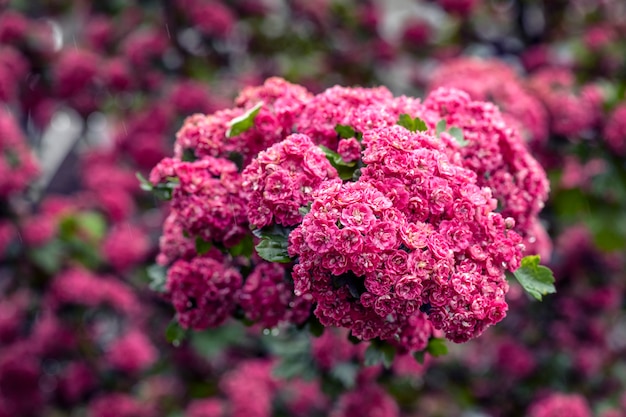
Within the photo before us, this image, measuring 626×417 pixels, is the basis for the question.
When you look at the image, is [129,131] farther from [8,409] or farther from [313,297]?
[313,297]

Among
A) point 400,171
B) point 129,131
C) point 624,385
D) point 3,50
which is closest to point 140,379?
point 129,131

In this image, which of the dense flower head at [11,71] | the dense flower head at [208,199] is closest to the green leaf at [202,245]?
the dense flower head at [208,199]

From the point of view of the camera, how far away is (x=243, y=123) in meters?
1.78

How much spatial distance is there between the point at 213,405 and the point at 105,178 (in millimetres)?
1296

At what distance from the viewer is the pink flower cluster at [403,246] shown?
56.0 inches

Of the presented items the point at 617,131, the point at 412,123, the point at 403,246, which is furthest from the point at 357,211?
the point at 617,131

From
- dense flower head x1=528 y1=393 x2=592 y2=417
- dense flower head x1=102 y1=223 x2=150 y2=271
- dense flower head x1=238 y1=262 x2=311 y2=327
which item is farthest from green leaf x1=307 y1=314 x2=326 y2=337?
dense flower head x1=102 y1=223 x2=150 y2=271

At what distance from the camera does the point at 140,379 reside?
143 inches

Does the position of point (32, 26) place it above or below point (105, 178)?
above

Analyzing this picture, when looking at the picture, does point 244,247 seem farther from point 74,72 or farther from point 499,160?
point 74,72

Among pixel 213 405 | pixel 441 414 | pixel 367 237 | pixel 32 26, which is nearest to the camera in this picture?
pixel 367 237

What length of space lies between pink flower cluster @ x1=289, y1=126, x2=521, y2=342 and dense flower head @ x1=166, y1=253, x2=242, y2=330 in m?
0.31

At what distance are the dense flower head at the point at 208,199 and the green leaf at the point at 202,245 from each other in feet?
0.05

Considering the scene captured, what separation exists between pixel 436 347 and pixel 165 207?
2556mm
